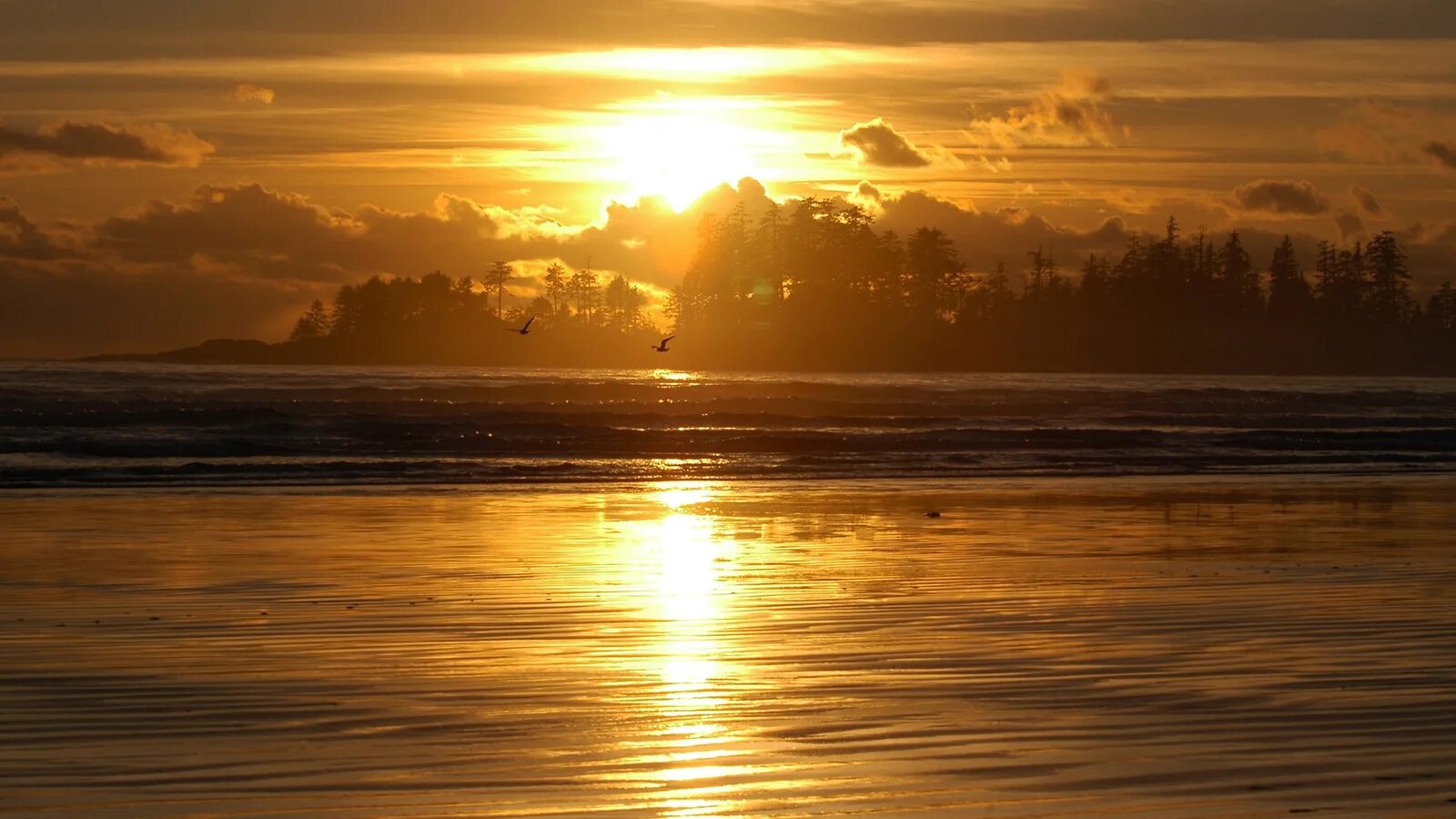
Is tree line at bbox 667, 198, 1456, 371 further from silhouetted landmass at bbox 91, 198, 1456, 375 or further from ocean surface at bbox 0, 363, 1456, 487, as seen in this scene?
ocean surface at bbox 0, 363, 1456, 487

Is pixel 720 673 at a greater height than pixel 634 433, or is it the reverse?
pixel 634 433

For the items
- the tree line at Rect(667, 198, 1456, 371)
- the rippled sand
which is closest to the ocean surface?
the rippled sand

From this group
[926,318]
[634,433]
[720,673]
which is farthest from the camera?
[926,318]

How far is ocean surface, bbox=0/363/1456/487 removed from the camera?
27.0 m

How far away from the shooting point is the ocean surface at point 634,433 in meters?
27.0

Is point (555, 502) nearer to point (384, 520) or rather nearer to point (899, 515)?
point (384, 520)

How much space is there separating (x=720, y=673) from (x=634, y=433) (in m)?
28.7

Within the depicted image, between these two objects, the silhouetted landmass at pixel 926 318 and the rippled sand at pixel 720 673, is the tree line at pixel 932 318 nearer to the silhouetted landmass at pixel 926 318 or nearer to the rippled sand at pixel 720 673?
the silhouetted landmass at pixel 926 318

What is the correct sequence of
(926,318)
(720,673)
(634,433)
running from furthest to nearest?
(926,318), (634,433), (720,673)

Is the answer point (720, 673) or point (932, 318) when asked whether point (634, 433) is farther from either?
point (932, 318)

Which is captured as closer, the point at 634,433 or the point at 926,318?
the point at 634,433

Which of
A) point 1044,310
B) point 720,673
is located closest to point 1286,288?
point 1044,310

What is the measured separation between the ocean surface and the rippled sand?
35.2ft

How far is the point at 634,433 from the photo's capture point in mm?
36719
